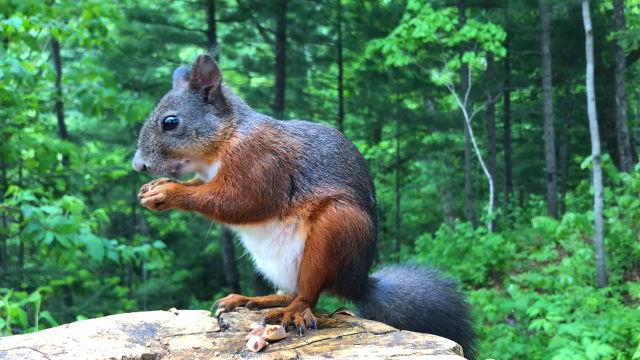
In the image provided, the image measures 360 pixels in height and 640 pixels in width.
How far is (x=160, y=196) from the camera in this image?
2578 millimetres

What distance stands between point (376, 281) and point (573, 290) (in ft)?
15.2

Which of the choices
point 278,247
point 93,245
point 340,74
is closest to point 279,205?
point 278,247

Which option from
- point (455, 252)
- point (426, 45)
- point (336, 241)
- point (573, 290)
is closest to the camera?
point (336, 241)

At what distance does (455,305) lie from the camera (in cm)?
303

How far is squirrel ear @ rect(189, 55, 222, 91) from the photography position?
277 centimetres

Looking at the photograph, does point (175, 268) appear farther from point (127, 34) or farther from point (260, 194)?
point (260, 194)

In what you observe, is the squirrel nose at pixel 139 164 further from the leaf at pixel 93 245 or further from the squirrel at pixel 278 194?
the leaf at pixel 93 245

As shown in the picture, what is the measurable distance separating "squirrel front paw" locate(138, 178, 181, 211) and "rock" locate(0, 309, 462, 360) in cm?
54

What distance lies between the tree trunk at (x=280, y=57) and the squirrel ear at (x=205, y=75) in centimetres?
611

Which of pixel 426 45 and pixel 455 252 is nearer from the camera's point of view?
pixel 455 252

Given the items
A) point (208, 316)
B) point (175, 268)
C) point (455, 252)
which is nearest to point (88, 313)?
point (175, 268)

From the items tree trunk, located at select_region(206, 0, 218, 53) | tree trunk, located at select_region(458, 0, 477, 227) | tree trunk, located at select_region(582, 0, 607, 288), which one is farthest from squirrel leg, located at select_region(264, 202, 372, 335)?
tree trunk, located at select_region(458, 0, 477, 227)

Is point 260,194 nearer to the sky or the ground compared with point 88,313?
nearer to the sky

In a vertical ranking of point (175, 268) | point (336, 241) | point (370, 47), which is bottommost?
point (175, 268)
